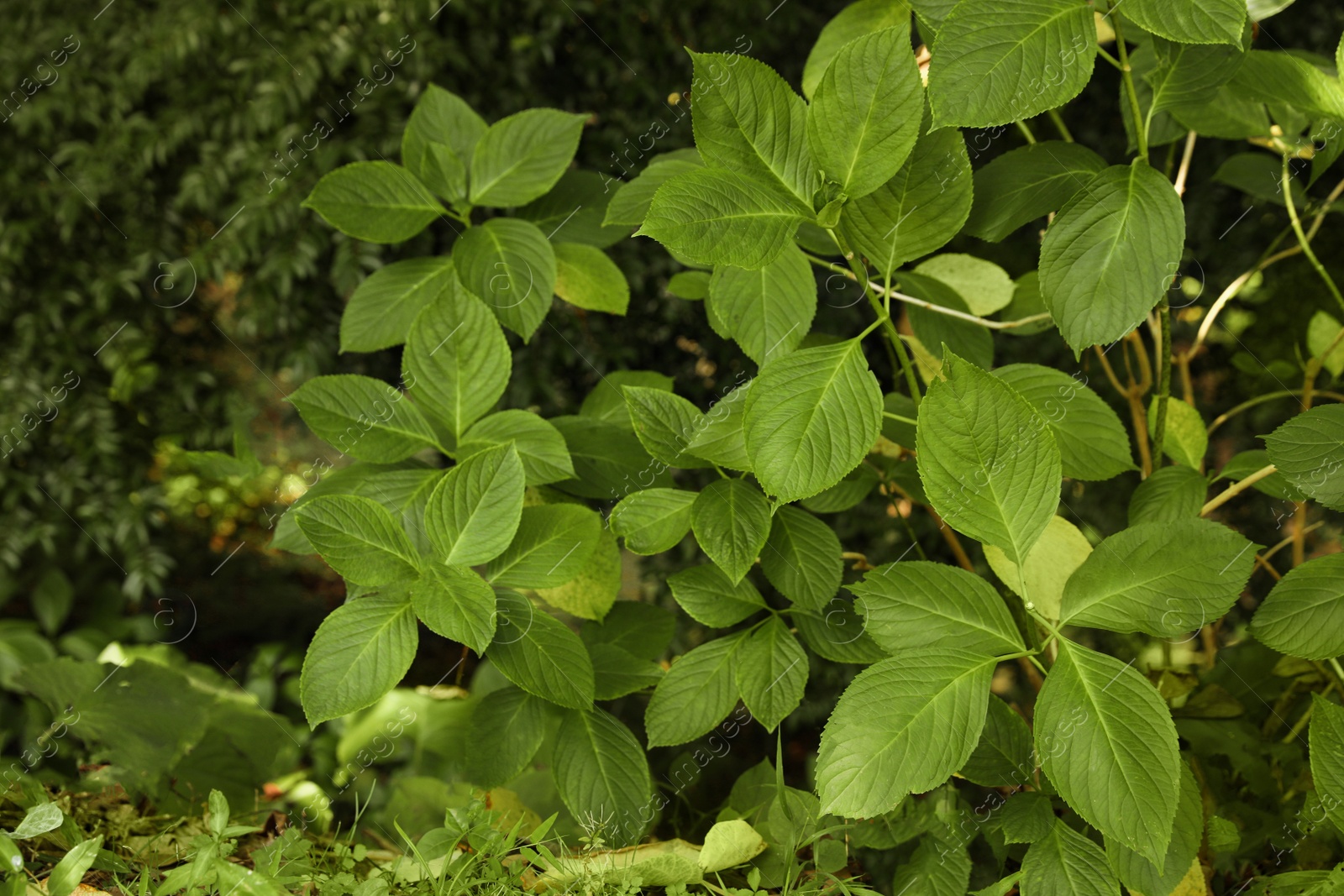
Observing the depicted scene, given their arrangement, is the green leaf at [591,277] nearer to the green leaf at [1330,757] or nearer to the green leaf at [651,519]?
the green leaf at [651,519]

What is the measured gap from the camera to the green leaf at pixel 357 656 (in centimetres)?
51

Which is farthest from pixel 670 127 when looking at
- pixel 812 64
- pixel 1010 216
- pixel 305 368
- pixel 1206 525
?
pixel 1206 525

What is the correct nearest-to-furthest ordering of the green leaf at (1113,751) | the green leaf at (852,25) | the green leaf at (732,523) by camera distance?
the green leaf at (1113,751)
the green leaf at (732,523)
the green leaf at (852,25)

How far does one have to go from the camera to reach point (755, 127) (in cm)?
51

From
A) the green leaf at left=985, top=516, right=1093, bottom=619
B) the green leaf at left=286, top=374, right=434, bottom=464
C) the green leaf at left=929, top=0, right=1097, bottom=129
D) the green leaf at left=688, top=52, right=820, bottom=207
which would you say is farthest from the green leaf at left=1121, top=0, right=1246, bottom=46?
the green leaf at left=286, top=374, right=434, bottom=464

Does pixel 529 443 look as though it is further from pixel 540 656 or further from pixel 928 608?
pixel 928 608

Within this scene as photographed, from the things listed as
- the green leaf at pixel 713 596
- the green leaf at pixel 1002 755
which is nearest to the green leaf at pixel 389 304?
the green leaf at pixel 713 596

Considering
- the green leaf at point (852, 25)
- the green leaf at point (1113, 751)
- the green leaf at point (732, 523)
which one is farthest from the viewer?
the green leaf at point (852, 25)

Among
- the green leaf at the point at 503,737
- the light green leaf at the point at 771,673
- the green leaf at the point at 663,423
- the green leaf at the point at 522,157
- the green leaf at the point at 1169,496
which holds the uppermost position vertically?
the green leaf at the point at 522,157

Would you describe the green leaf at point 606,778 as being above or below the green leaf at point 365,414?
below

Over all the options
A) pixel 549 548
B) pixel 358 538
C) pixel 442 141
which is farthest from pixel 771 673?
pixel 442 141

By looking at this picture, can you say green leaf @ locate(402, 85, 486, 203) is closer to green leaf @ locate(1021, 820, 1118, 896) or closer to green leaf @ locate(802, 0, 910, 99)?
green leaf @ locate(802, 0, 910, 99)

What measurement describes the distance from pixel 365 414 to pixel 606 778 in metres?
0.29

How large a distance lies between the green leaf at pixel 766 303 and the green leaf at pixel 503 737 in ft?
Result: 0.93
